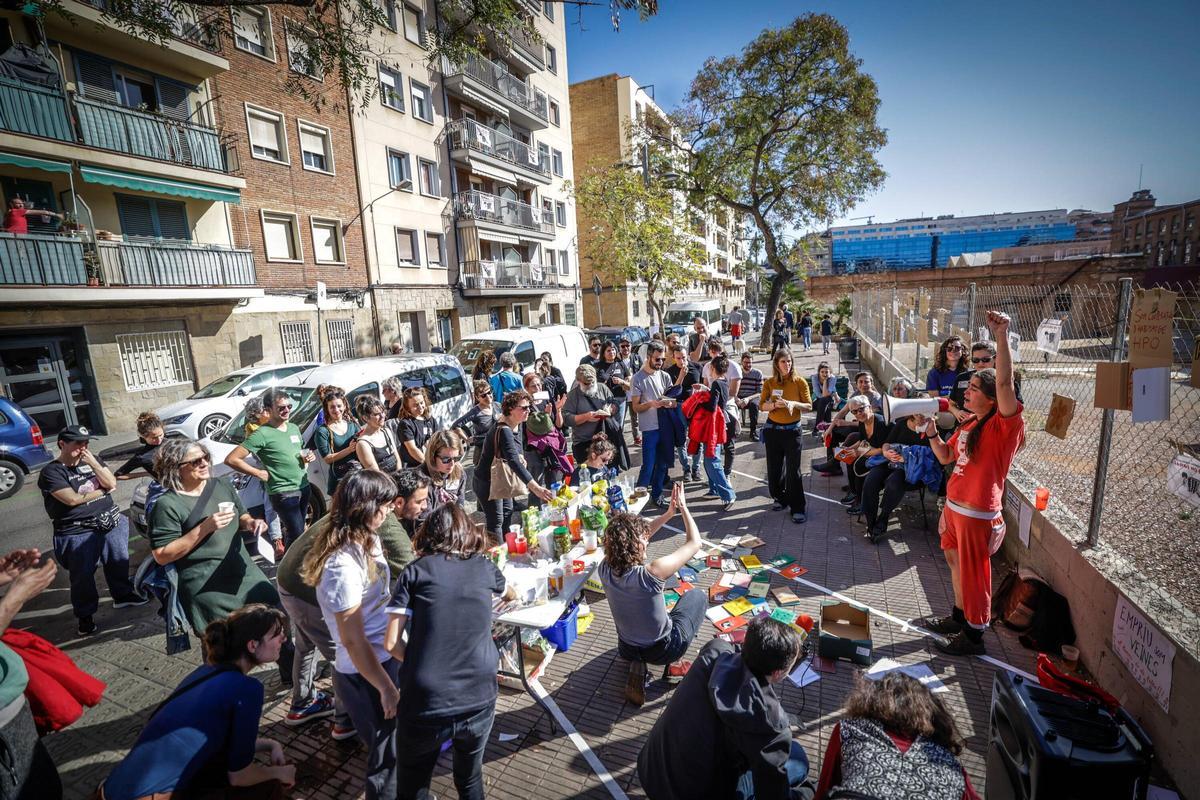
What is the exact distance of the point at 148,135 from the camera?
12.9 meters

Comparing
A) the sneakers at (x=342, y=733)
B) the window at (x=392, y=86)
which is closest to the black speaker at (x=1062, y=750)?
the sneakers at (x=342, y=733)

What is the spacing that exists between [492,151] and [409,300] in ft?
27.2

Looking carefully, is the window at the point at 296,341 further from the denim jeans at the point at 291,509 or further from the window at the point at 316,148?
the denim jeans at the point at 291,509

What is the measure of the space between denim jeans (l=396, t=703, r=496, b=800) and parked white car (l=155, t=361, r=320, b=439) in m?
8.82

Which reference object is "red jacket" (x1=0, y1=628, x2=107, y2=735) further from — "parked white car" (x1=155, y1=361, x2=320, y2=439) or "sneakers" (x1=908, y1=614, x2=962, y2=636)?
"parked white car" (x1=155, y1=361, x2=320, y2=439)

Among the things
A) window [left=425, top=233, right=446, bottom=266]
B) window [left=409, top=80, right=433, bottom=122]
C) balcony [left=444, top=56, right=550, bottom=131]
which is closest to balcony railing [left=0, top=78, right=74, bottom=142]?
window [left=425, top=233, right=446, bottom=266]

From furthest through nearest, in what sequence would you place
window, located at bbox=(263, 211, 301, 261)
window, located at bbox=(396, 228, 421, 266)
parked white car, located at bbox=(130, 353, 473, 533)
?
1. window, located at bbox=(396, 228, 421, 266)
2. window, located at bbox=(263, 211, 301, 261)
3. parked white car, located at bbox=(130, 353, 473, 533)

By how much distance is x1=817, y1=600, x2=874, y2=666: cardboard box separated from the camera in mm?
3910

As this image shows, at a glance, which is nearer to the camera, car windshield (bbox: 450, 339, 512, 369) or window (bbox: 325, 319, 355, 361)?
car windshield (bbox: 450, 339, 512, 369)

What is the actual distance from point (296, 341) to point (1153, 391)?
18.6 metres

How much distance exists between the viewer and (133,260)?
12.5 m

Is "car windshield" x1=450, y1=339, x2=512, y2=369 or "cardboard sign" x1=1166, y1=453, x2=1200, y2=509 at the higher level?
"car windshield" x1=450, y1=339, x2=512, y2=369

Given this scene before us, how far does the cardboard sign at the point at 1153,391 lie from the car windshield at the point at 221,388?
13.5 meters

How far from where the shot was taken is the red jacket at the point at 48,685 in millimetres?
2445
